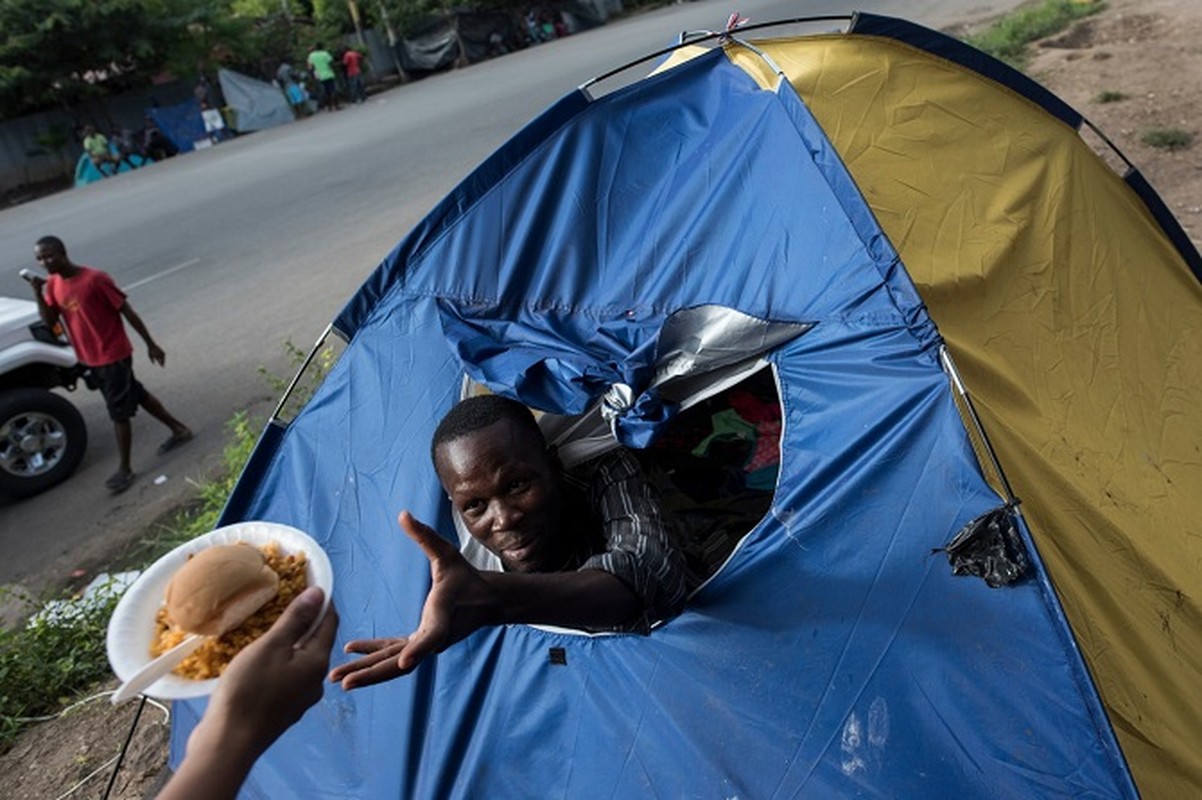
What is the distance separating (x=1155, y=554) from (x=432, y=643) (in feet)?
4.75

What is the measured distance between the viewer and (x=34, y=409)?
5.11 m

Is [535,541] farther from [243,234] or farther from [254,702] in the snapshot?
[243,234]

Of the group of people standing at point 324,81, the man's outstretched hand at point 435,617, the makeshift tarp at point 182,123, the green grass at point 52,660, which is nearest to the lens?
the man's outstretched hand at point 435,617

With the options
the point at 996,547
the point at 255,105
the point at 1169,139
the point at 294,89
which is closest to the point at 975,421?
the point at 996,547

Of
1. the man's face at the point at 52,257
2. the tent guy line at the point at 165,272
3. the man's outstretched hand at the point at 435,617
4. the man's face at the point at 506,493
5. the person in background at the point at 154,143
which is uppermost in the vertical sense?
the man's outstretched hand at the point at 435,617

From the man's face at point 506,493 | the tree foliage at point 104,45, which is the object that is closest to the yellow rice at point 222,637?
the man's face at point 506,493

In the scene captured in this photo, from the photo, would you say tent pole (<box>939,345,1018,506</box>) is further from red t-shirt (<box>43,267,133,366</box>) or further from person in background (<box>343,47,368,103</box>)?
person in background (<box>343,47,368,103</box>)

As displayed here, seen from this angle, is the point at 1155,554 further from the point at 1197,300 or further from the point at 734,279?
the point at 1197,300

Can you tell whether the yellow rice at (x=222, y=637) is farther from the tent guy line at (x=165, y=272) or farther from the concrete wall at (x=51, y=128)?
the concrete wall at (x=51, y=128)

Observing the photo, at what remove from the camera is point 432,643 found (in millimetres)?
1468

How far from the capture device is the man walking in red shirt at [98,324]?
4973 millimetres

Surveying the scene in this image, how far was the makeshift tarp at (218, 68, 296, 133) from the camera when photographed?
18344 mm

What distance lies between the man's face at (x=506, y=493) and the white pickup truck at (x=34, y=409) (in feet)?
13.1

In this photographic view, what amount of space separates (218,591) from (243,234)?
8.44 meters
